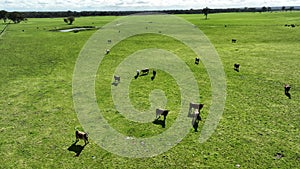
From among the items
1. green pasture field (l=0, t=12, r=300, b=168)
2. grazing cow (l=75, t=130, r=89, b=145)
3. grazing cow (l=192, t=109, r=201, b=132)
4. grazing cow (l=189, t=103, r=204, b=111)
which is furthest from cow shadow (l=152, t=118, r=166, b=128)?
grazing cow (l=75, t=130, r=89, b=145)

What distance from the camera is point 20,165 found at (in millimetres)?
14805

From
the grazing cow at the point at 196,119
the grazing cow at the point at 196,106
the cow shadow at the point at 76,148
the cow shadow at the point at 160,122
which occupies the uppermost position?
the grazing cow at the point at 196,106

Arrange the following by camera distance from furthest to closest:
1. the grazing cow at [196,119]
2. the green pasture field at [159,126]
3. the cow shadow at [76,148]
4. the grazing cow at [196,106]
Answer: the grazing cow at [196,106] < the grazing cow at [196,119] < the cow shadow at [76,148] < the green pasture field at [159,126]

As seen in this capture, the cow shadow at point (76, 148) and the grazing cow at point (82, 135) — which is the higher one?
the grazing cow at point (82, 135)

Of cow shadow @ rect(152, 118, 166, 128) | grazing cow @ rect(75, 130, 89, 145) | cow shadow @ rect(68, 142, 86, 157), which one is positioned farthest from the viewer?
cow shadow @ rect(152, 118, 166, 128)

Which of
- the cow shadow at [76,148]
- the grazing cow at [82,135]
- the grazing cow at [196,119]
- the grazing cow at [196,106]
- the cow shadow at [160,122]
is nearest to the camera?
the cow shadow at [76,148]

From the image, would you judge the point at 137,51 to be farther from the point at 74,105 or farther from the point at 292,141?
the point at 292,141

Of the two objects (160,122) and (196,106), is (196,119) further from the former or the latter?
(160,122)

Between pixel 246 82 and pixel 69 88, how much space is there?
1934cm

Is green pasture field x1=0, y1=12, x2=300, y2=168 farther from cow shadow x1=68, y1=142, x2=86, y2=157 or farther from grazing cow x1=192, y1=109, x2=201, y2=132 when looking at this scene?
grazing cow x1=192, y1=109, x2=201, y2=132

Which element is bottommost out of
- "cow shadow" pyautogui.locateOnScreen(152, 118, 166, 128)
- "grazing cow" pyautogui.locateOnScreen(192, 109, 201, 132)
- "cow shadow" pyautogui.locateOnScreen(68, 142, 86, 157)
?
"cow shadow" pyautogui.locateOnScreen(68, 142, 86, 157)

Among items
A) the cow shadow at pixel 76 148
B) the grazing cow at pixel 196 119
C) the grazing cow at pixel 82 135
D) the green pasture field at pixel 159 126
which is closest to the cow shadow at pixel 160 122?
the green pasture field at pixel 159 126

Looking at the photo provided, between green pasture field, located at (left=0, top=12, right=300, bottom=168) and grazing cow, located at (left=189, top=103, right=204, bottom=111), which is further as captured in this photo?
grazing cow, located at (left=189, top=103, right=204, bottom=111)

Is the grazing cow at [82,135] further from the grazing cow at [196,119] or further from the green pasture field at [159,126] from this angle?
the grazing cow at [196,119]
